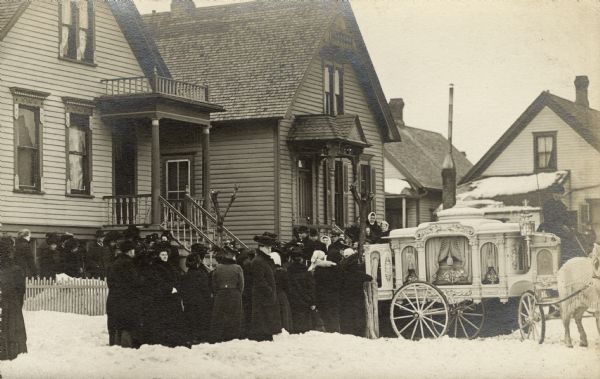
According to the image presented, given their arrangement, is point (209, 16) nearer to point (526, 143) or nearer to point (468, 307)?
point (526, 143)

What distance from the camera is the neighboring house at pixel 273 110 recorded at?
84.1 feet

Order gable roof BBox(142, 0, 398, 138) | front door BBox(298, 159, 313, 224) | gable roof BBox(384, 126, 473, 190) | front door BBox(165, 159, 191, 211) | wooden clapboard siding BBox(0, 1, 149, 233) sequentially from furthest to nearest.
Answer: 1. gable roof BBox(384, 126, 473, 190)
2. front door BBox(298, 159, 313, 224)
3. front door BBox(165, 159, 191, 211)
4. gable roof BBox(142, 0, 398, 138)
5. wooden clapboard siding BBox(0, 1, 149, 233)

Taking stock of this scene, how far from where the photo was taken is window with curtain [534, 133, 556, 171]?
1014 inches

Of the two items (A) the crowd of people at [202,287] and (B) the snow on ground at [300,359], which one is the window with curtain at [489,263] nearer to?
(B) the snow on ground at [300,359]

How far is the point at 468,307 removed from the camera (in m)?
15.2

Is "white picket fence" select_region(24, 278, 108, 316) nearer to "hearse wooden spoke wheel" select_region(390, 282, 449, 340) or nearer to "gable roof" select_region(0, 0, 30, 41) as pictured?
"gable roof" select_region(0, 0, 30, 41)

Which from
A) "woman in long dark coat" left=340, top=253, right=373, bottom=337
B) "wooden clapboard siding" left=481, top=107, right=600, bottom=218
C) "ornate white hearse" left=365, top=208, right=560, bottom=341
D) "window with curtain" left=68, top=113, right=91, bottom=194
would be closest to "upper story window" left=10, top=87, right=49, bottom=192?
"window with curtain" left=68, top=113, right=91, bottom=194

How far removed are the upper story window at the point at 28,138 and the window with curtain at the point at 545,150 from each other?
40.4 ft

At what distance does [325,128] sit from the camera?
2594 cm

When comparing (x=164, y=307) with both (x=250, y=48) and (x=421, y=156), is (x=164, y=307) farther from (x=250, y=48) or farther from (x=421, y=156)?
(x=421, y=156)

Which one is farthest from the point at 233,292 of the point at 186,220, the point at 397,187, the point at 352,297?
the point at 397,187

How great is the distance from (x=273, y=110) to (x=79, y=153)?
18.7 ft

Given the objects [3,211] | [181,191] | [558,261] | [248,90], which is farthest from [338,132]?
[558,261]

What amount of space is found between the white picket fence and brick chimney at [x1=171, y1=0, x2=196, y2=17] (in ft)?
42.0
